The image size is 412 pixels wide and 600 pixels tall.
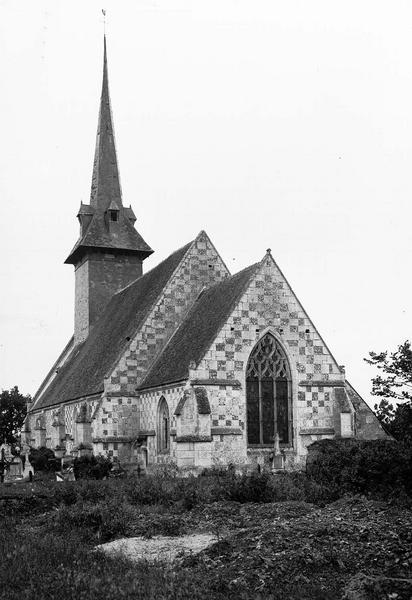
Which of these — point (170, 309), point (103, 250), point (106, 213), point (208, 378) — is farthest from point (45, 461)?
point (106, 213)

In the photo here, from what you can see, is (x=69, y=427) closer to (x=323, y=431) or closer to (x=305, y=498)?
(x=323, y=431)

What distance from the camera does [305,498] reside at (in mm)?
16172

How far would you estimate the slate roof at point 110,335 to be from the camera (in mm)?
32656

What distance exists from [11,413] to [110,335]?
129 ft

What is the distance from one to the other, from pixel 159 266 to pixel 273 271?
10.2 m

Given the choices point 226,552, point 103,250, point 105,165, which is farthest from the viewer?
point 105,165

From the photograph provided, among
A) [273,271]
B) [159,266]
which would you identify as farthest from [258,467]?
[159,266]

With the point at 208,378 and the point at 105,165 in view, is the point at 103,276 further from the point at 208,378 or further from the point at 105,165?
the point at 208,378

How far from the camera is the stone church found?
84.0 feet

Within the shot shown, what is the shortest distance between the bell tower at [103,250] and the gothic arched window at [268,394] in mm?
17296

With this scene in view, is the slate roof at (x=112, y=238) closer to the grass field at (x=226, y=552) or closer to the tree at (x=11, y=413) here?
the grass field at (x=226, y=552)

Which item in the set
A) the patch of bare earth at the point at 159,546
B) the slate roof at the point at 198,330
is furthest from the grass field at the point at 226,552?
the slate roof at the point at 198,330

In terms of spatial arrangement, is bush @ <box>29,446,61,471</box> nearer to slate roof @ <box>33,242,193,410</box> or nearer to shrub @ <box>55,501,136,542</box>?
slate roof @ <box>33,242,193,410</box>

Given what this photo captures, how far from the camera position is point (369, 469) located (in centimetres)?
1420
